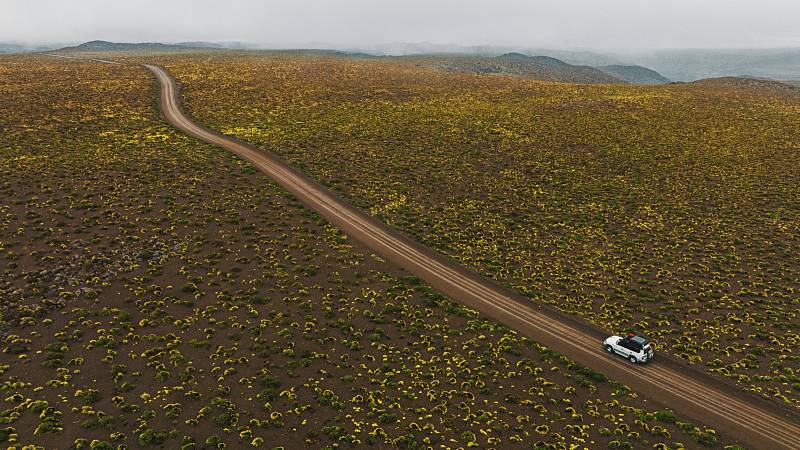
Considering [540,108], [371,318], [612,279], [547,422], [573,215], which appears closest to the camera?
[547,422]

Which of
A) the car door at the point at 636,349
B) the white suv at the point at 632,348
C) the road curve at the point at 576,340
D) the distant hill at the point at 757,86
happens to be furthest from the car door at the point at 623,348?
the distant hill at the point at 757,86

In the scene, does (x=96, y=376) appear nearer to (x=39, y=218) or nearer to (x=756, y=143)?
A: (x=39, y=218)

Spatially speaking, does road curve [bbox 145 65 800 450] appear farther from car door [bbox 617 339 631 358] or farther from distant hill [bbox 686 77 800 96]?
distant hill [bbox 686 77 800 96]

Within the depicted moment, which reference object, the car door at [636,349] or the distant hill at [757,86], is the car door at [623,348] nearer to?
the car door at [636,349]

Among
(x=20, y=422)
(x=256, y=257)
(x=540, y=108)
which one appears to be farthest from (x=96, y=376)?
(x=540, y=108)

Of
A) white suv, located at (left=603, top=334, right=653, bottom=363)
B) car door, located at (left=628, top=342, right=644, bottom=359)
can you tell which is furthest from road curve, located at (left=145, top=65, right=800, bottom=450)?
car door, located at (left=628, top=342, right=644, bottom=359)

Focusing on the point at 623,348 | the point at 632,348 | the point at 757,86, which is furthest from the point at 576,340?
the point at 757,86
